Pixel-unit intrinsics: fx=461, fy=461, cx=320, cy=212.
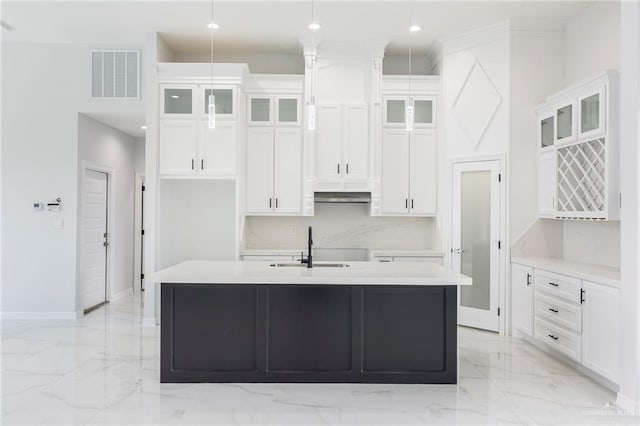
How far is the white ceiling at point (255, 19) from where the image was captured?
457cm

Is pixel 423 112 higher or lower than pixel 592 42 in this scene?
lower

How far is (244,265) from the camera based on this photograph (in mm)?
3912

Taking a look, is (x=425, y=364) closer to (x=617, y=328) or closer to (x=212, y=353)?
(x=617, y=328)

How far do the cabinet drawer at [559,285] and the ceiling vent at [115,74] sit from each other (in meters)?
4.79

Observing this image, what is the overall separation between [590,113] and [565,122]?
369mm

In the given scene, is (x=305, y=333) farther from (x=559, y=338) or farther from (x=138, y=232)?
(x=138, y=232)

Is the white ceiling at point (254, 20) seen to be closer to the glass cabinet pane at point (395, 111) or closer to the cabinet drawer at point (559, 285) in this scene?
the glass cabinet pane at point (395, 111)

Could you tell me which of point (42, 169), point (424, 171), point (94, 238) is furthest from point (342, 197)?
point (42, 169)

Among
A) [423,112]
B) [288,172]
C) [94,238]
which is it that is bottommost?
[94,238]

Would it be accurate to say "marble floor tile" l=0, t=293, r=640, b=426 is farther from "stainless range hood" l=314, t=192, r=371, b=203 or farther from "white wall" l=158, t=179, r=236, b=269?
"stainless range hood" l=314, t=192, r=371, b=203

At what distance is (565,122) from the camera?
428cm

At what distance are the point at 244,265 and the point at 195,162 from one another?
6.05ft

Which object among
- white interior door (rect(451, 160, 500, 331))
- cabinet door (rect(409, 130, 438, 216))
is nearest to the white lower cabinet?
cabinet door (rect(409, 130, 438, 216))

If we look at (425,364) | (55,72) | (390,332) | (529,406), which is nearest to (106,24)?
(55,72)
